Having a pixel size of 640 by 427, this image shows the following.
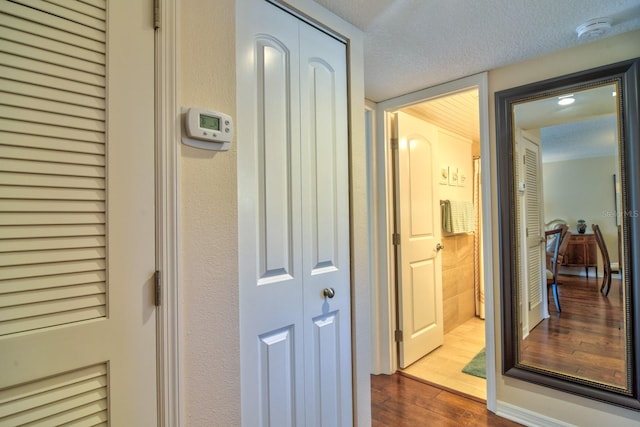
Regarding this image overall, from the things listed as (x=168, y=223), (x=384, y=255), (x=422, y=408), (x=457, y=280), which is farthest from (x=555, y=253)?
(x=168, y=223)

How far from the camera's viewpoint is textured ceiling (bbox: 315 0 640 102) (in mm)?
1362

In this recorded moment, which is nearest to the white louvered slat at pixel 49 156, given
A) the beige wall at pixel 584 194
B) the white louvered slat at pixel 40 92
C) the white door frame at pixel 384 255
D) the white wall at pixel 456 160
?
the white louvered slat at pixel 40 92

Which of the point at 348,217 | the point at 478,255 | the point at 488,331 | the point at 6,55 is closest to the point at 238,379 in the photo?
the point at 348,217

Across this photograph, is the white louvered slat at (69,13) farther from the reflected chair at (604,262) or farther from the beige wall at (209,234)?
the reflected chair at (604,262)

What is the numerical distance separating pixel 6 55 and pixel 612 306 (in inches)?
105

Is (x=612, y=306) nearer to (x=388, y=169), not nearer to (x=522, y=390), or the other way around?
(x=522, y=390)

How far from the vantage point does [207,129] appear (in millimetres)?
955

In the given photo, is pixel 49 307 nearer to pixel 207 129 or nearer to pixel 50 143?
pixel 50 143

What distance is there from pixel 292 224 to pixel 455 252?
9.07 feet

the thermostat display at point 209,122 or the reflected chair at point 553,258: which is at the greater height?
the thermostat display at point 209,122

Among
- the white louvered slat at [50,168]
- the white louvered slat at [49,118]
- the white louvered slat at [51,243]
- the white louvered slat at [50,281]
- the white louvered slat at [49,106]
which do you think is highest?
the white louvered slat at [49,106]

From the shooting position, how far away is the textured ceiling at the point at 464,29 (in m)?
1.36

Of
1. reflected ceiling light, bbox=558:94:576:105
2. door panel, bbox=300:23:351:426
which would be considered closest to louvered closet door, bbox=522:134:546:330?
reflected ceiling light, bbox=558:94:576:105

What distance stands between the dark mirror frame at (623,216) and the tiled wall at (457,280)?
49.6 inches
